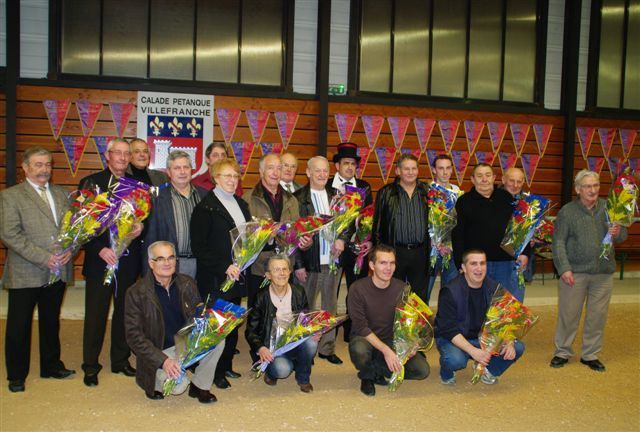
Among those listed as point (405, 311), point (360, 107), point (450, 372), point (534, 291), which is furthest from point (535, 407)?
point (360, 107)

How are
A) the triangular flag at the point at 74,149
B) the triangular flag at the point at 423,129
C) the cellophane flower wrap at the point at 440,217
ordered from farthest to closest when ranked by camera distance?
the triangular flag at the point at 423,129, the triangular flag at the point at 74,149, the cellophane flower wrap at the point at 440,217

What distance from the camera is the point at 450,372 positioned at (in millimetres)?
4324

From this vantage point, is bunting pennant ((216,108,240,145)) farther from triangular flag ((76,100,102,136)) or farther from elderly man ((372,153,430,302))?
elderly man ((372,153,430,302))

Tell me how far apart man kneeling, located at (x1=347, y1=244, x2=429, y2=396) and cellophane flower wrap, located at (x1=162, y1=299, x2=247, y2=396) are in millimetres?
885

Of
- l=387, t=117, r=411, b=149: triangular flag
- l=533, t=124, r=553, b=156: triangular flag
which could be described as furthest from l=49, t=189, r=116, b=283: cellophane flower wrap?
l=533, t=124, r=553, b=156: triangular flag

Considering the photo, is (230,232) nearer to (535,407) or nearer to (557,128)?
(535,407)

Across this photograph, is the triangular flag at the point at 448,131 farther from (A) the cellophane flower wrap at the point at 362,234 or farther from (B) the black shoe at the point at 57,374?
(B) the black shoe at the point at 57,374

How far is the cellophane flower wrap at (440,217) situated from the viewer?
498 centimetres

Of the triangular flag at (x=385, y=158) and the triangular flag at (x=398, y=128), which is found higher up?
the triangular flag at (x=398, y=128)

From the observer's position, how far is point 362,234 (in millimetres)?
5086

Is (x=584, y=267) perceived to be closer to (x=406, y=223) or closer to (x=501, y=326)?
(x=501, y=326)

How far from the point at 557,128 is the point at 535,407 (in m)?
6.62

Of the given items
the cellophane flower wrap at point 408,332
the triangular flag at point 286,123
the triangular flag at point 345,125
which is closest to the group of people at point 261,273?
the cellophane flower wrap at point 408,332

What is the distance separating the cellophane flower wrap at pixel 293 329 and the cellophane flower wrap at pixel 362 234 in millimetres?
1148
